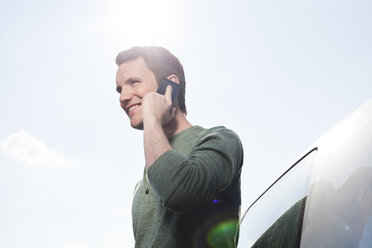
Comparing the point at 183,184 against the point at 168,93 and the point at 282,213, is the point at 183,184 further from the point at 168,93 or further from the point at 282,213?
the point at 168,93

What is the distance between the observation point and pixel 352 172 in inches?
54.3

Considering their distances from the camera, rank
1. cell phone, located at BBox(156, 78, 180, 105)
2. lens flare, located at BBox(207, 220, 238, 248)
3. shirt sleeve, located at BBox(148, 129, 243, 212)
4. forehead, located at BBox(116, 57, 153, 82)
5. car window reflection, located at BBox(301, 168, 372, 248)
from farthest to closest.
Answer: forehead, located at BBox(116, 57, 153, 82) < cell phone, located at BBox(156, 78, 180, 105) < lens flare, located at BBox(207, 220, 238, 248) < shirt sleeve, located at BBox(148, 129, 243, 212) < car window reflection, located at BBox(301, 168, 372, 248)

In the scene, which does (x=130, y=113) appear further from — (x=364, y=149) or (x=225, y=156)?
(x=364, y=149)

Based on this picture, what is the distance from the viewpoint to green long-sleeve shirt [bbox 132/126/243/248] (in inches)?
57.7

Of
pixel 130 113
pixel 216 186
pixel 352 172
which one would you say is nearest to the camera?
pixel 352 172

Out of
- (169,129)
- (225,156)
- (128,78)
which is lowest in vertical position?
(225,156)

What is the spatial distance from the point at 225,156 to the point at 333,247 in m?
0.55

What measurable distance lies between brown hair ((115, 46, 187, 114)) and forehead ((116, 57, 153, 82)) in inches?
1.2

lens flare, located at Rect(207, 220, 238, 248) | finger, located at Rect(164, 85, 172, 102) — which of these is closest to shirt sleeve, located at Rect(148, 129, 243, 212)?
lens flare, located at Rect(207, 220, 238, 248)

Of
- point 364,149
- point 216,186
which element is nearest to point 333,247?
point 364,149

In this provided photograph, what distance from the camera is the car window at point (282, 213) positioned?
1552 millimetres

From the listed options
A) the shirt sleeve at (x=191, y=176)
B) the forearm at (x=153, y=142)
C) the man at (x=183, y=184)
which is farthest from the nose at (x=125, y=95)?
the shirt sleeve at (x=191, y=176)

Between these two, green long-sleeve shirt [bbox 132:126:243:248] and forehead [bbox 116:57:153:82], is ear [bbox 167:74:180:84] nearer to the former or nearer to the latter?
forehead [bbox 116:57:153:82]

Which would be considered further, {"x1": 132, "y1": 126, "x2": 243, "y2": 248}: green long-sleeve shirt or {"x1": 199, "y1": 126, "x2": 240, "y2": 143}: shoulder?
{"x1": 199, "y1": 126, "x2": 240, "y2": 143}: shoulder
